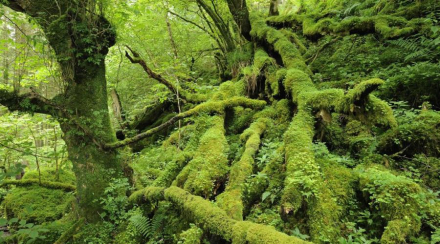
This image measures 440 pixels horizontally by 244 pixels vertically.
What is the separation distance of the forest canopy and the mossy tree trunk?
0.07 feet

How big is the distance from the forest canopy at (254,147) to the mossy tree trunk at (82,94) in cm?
2

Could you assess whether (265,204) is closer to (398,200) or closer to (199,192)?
(199,192)

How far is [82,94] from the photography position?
15.2ft

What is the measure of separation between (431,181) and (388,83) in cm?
257

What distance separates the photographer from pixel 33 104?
4.20 m

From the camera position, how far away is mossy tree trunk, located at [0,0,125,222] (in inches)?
171

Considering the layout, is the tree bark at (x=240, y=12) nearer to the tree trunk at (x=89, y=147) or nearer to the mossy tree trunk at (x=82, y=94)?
the mossy tree trunk at (x=82, y=94)

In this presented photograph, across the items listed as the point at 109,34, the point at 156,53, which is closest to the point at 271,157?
the point at 109,34

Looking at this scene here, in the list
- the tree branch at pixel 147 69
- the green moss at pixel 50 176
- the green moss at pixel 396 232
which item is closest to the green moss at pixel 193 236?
the green moss at pixel 396 232

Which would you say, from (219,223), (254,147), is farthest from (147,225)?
(254,147)

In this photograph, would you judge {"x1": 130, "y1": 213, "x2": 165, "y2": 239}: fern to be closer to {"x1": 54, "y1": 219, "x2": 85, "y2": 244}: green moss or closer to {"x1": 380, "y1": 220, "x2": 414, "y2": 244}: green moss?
{"x1": 54, "y1": 219, "x2": 85, "y2": 244}: green moss

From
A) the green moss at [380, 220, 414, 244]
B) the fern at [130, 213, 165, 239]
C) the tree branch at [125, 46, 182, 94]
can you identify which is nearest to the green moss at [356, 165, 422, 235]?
the green moss at [380, 220, 414, 244]

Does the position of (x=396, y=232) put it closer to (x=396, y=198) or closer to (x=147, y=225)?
(x=396, y=198)

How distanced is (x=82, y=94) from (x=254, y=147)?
3532mm
